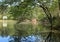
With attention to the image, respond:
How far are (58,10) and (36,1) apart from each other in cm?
367

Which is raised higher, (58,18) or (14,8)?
(14,8)

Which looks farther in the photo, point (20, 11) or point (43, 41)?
point (20, 11)

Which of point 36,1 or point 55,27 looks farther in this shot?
point 55,27

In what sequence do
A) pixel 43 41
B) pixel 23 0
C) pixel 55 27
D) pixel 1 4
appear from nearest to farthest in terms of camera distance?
pixel 43 41, pixel 23 0, pixel 1 4, pixel 55 27

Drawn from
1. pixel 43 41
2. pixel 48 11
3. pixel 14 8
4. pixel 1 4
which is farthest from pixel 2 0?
pixel 43 41

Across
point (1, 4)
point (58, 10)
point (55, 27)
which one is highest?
A: point (1, 4)

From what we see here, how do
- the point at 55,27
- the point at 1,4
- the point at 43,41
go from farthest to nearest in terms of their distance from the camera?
1. the point at 55,27
2. the point at 1,4
3. the point at 43,41

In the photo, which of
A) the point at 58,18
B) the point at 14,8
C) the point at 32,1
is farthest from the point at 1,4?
the point at 58,18

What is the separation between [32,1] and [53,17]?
424 centimetres

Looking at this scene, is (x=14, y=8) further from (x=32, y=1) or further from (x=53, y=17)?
(x=53, y=17)

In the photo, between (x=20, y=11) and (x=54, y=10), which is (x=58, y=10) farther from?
(x=20, y=11)

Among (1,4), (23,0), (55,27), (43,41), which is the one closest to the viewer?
(43,41)

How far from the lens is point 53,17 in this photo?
22.1m

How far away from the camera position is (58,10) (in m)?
22.2
